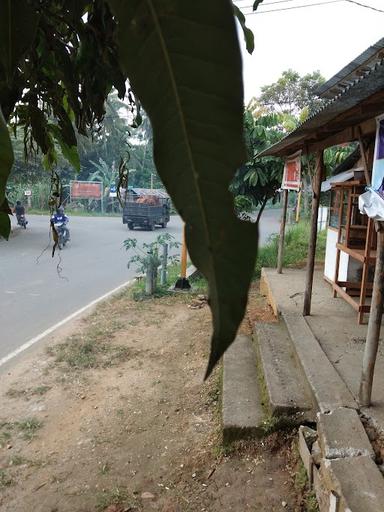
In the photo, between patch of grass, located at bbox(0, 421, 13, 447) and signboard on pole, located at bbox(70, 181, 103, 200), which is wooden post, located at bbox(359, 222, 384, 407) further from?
signboard on pole, located at bbox(70, 181, 103, 200)

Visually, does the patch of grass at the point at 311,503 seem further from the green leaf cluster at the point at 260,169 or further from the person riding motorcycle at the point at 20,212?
the person riding motorcycle at the point at 20,212

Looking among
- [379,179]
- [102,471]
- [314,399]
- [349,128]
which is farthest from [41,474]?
[349,128]

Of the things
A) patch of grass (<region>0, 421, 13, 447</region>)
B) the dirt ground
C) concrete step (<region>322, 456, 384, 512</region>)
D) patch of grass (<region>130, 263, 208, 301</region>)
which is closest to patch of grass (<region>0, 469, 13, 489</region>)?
the dirt ground

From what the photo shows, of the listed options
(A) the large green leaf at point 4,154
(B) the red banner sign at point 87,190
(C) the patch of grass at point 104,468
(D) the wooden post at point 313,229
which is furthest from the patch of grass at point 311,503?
(B) the red banner sign at point 87,190

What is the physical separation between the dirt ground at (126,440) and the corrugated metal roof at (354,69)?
358 cm

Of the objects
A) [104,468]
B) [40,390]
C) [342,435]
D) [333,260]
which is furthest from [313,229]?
[40,390]

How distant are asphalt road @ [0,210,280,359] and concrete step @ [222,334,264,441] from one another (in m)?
1.11

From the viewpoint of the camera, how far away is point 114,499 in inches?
102

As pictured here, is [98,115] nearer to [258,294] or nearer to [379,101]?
[379,101]

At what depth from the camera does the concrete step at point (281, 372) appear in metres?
2.92

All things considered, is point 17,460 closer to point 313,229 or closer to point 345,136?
point 313,229

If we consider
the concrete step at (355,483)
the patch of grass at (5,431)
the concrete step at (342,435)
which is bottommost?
the patch of grass at (5,431)

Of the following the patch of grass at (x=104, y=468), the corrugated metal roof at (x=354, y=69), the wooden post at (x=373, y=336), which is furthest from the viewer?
the corrugated metal roof at (x=354, y=69)

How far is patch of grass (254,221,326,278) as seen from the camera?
830cm
